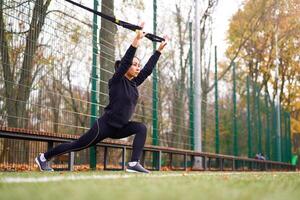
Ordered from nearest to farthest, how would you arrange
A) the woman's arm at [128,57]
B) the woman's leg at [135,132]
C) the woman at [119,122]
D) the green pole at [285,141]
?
1. the woman's arm at [128,57]
2. the woman at [119,122]
3. the woman's leg at [135,132]
4. the green pole at [285,141]

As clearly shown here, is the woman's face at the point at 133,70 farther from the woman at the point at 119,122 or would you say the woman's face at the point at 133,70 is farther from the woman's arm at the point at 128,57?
the woman's arm at the point at 128,57

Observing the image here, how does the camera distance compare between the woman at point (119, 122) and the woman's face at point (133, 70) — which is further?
the woman's face at point (133, 70)

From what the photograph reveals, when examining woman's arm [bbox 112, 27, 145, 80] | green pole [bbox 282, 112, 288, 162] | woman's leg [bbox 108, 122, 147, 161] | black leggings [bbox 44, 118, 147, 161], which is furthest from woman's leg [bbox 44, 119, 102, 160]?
green pole [bbox 282, 112, 288, 162]

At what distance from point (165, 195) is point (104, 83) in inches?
231

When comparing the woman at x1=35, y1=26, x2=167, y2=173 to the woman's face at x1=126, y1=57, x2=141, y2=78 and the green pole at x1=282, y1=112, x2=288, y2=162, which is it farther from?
the green pole at x1=282, y1=112, x2=288, y2=162

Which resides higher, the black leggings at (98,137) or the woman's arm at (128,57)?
the woman's arm at (128,57)

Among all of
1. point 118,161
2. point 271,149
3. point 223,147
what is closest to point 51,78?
point 118,161

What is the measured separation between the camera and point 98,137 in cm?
528

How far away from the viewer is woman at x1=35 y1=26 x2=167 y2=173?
17.2 ft

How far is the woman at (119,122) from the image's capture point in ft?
17.2

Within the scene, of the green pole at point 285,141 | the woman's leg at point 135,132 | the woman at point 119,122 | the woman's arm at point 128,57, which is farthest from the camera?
the green pole at point 285,141

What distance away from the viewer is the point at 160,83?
9.98 m

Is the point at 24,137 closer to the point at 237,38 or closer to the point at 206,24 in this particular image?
the point at 206,24

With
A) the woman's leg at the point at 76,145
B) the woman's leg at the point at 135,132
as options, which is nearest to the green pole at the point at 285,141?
the woman's leg at the point at 135,132
